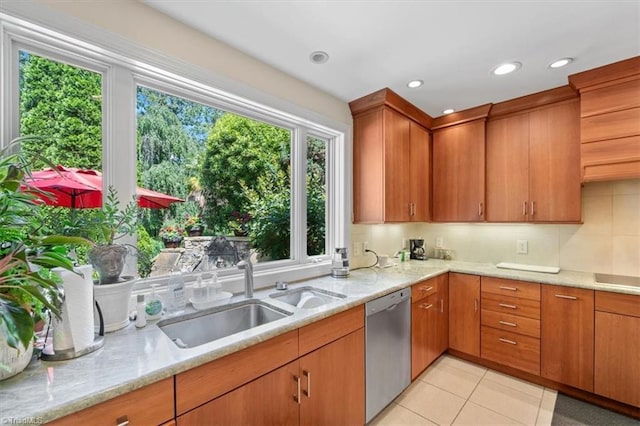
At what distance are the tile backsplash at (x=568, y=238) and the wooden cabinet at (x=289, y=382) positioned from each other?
3.64 ft

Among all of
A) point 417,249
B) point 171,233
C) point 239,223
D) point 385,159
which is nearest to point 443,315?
point 417,249

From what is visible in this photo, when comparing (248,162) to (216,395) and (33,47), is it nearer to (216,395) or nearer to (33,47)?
(33,47)

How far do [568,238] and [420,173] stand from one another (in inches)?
56.2

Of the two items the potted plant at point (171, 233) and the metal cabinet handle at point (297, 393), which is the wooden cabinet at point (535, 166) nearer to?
the metal cabinet handle at point (297, 393)

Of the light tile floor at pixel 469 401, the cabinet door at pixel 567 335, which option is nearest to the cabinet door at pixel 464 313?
the light tile floor at pixel 469 401

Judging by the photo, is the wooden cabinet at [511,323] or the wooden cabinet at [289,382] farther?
the wooden cabinet at [511,323]

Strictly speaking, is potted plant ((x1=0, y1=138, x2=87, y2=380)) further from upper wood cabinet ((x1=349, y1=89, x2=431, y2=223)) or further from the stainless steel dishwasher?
upper wood cabinet ((x1=349, y1=89, x2=431, y2=223))

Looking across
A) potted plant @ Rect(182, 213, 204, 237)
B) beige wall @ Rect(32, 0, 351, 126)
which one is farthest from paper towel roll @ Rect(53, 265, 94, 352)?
beige wall @ Rect(32, 0, 351, 126)

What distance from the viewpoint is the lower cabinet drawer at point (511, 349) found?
7.21ft

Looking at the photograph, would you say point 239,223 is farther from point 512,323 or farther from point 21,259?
point 512,323

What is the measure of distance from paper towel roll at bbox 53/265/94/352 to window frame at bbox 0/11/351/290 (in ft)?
1.64

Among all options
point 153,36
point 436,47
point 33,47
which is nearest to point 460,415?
point 436,47

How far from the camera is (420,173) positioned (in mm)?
2869

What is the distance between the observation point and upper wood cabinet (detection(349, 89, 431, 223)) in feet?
7.91
